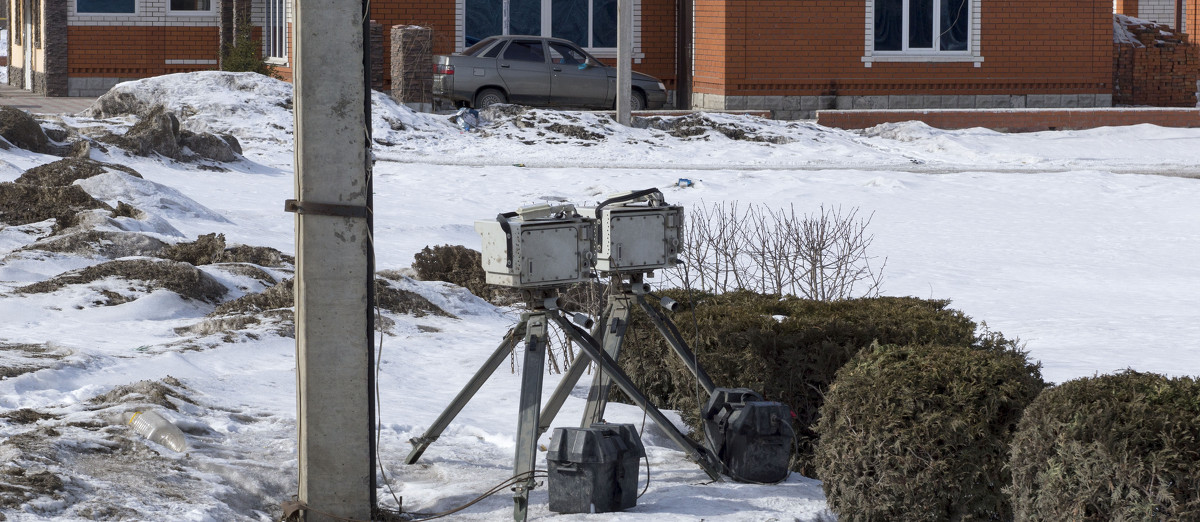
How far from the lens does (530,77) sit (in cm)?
2142

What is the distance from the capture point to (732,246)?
32.5 feet

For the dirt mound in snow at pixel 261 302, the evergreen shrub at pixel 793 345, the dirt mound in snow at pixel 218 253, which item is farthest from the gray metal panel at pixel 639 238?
the dirt mound in snow at pixel 218 253

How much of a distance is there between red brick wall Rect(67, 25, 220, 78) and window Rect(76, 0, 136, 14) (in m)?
0.30

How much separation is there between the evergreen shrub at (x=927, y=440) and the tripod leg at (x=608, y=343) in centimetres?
94

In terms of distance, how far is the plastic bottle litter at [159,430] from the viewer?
18.4ft

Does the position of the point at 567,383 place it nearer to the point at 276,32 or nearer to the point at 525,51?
the point at 525,51

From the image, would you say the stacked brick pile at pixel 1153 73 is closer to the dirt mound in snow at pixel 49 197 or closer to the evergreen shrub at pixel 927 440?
the dirt mound in snow at pixel 49 197

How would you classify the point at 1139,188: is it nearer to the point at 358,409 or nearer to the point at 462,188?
the point at 462,188

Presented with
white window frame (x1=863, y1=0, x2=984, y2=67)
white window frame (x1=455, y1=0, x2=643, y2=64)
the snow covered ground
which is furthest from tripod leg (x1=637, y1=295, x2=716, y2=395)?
white window frame (x1=863, y1=0, x2=984, y2=67)

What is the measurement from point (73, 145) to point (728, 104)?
1117 centimetres

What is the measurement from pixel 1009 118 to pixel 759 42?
13.9ft

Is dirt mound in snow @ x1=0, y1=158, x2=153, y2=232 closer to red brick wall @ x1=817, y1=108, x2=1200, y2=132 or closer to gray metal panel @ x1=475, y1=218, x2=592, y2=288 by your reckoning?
gray metal panel @ x1=475, y1=218, x2=592, y2=288

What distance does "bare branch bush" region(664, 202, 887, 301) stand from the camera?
8844 millimetres

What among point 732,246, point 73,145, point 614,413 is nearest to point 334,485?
point 614,413
